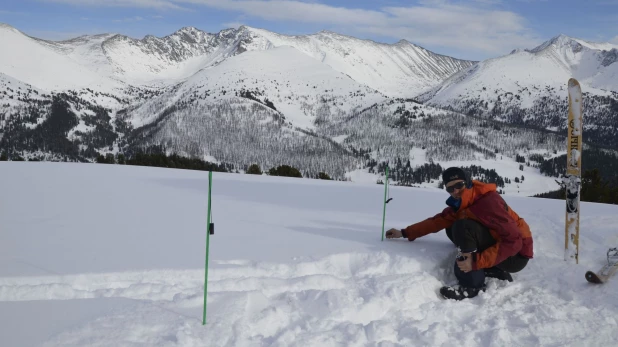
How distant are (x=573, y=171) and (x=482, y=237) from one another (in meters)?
3.34

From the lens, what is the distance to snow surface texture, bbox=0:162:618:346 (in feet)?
14.8

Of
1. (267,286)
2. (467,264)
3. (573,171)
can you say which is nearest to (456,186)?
(467,264)

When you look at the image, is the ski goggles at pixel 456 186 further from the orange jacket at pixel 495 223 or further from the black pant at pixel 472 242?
the black pant at pixel 472 242

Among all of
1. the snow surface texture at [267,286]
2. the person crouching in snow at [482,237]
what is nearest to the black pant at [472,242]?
the person crouching in snow at [482,237]

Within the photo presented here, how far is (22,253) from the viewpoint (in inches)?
247

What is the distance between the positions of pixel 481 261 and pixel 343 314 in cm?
210

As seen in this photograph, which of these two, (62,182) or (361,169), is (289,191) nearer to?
(62,182)

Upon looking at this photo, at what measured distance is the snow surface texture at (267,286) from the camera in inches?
178

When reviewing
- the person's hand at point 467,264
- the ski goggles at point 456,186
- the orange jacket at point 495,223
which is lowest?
the person's hand at point 467,264

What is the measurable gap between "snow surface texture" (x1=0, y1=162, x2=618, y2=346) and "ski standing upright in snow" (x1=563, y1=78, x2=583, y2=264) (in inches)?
15.8

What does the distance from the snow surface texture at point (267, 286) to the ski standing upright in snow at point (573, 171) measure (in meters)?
0.40

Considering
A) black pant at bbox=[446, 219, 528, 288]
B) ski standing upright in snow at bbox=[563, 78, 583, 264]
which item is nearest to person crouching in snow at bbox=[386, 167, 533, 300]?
black pant at bbox=[446, 219, 528, 288]

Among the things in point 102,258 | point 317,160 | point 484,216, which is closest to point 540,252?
point 484,216

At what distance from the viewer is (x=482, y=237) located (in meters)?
5.90
